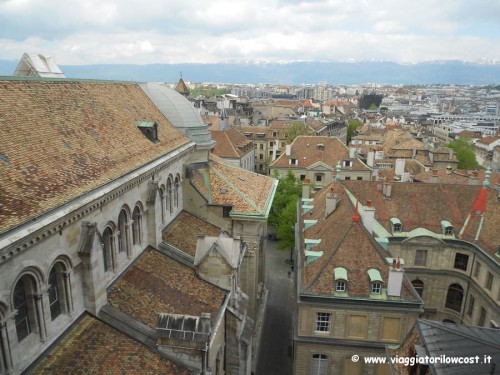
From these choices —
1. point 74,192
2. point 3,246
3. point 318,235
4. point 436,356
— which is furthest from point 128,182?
point 318,235

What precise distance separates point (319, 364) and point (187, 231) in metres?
13.6

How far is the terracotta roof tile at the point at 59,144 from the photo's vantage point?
1578 cm

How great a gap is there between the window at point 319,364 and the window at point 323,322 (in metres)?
1.87

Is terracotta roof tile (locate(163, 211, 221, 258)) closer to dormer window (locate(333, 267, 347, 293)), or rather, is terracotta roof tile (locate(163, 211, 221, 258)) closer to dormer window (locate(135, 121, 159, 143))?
dormer window (locate(135, 121, 159, 143))

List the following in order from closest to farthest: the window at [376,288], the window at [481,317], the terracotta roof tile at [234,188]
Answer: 1. the window at [376,288]
2. the window at [481,317]
3. the terracotta roof tile at [234,188]

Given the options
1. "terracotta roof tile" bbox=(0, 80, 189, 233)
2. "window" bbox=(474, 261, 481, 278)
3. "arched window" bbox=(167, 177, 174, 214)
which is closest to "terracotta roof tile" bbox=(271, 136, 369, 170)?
"window" bbox=(474, 261, 481, 278)

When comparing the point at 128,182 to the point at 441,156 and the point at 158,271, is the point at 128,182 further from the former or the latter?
the point at 441,156

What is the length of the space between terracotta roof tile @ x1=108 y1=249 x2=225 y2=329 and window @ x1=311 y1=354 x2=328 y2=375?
31.8 feet

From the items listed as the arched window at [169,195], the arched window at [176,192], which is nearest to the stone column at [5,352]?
the arched window at [169,195]

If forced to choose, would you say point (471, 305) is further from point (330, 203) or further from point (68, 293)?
point (68, 293)

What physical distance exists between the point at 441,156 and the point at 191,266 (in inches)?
2677

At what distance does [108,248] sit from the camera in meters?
21.5

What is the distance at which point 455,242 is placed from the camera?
37375mm

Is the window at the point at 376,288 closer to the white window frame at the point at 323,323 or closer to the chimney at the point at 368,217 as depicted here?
the white window frame at the point at 323,323
